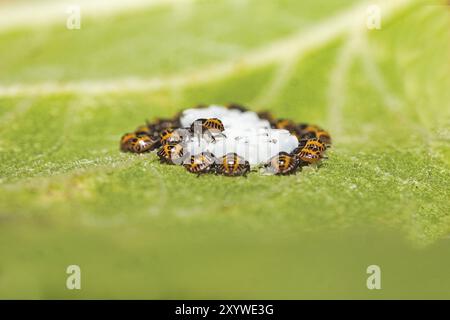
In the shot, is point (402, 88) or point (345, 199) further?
point (402, 88)

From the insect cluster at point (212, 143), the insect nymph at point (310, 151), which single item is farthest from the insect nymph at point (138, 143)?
the insect nymph at point (310, 151)

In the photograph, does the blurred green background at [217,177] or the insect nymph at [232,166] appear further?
the insect nymph at [232,166]

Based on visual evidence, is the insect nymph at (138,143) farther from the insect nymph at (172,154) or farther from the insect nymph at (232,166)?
the insect nymph at (232,166)

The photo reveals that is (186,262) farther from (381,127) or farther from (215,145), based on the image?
(381,127)

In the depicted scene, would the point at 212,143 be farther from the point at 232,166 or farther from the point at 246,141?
the point at 232,166

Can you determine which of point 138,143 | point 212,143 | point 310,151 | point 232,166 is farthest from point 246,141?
point 138,143
